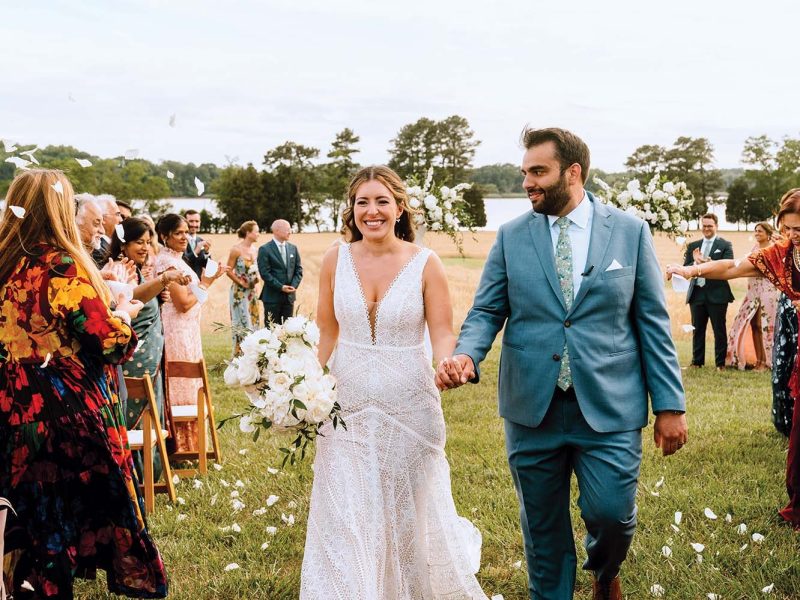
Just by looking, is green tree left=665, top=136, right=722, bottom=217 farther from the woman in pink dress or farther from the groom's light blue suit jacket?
the groom's light blue suit jacket

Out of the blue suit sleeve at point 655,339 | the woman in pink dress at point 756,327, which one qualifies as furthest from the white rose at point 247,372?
the woman in pink dress at point 756,327

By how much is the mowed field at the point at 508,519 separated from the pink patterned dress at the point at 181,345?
0.44 metres

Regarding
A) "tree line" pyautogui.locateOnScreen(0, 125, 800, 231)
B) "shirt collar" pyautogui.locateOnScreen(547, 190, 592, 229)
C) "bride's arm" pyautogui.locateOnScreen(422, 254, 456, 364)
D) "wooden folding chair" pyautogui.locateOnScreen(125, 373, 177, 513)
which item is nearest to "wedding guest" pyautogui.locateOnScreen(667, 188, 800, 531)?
"shirt collar" pyautogui.locateOnScreen(547, 190, 592, 229)

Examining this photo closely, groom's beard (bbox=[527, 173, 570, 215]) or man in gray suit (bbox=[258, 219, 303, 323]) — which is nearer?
groom's beard (bbox=[527, 173, 570, 215])

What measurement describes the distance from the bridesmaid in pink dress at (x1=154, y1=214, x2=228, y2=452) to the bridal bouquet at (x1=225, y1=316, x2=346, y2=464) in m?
4.19

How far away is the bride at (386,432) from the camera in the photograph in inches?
172

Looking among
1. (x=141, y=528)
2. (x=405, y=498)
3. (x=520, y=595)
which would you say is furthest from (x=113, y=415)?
(x=520, y=595)

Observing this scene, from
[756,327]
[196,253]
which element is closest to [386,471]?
[196,253]

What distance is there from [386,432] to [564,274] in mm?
1375

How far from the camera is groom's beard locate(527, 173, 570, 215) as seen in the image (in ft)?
13.0

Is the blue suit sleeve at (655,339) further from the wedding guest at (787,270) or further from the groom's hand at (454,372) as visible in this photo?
the wedding guest at (787,270)

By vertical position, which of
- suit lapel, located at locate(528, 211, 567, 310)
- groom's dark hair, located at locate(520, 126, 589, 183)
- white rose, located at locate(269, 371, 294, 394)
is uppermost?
groom's dark hair, located at locate(520, 126, 589, 183)

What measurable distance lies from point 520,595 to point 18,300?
3323 millimetres

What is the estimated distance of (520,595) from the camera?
4.81m
